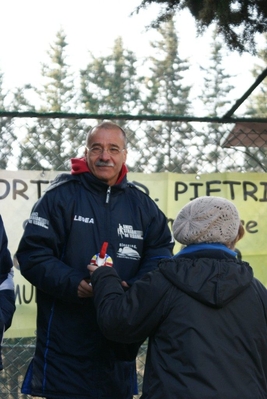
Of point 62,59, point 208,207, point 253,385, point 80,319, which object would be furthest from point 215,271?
point 62,59

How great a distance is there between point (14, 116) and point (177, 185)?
1.24m

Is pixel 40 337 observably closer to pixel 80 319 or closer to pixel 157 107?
pixel 80 319

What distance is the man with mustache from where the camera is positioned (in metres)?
3.64

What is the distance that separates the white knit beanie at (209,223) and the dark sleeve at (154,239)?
2.89 feet

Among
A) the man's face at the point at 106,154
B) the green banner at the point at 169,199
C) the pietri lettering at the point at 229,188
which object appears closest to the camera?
the man's face at the point at 106,154

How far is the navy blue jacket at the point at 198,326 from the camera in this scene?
9.36 ft

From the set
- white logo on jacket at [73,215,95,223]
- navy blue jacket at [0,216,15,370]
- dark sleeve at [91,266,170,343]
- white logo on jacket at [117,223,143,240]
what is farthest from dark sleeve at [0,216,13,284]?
dark sleeve at [91,266,170,343]

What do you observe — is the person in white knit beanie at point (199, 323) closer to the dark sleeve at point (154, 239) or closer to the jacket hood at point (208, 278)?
the jacket hood at point (208, 278)

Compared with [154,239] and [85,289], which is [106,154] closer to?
[154,239]

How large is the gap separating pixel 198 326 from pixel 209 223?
1.38ft

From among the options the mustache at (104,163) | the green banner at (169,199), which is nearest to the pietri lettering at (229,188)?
the green banner at (169,199)

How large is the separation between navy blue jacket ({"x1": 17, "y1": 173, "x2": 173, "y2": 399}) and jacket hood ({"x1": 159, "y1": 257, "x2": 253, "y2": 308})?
78 centimetres

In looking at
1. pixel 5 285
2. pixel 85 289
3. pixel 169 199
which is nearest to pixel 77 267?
pixel 85 289

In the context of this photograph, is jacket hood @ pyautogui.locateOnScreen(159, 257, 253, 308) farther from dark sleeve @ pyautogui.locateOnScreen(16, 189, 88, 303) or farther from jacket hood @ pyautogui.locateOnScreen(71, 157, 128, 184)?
jacket hood @ pyautogui.locateOnScreen(71, 157, 128, 184)
